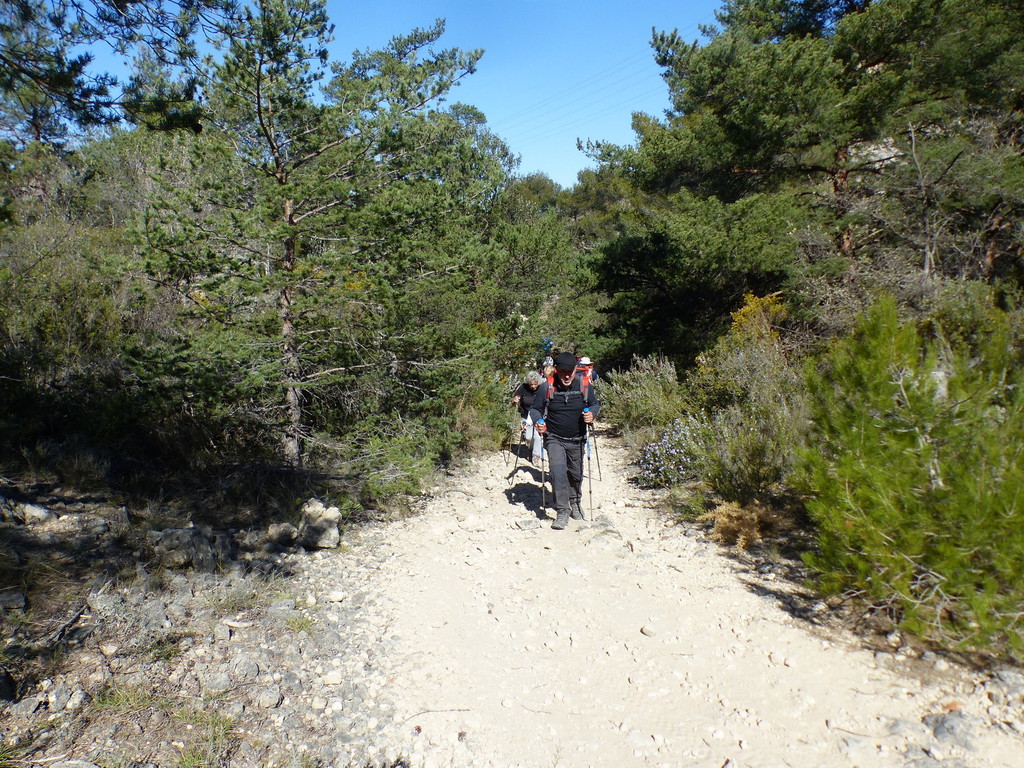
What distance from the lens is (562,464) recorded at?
6.32 m

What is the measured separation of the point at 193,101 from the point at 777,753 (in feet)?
19.0

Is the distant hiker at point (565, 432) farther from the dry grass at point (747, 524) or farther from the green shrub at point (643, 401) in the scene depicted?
the green shrub at point (643, 401)

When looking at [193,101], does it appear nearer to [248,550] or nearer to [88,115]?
[88,115]

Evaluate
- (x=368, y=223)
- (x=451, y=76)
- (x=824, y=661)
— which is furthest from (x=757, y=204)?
(x=824, y=661)

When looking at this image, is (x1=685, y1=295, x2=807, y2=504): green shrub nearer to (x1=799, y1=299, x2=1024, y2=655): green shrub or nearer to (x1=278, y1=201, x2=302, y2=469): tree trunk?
(x1=799, y1=299, x2=1024, y2=655): green shrub

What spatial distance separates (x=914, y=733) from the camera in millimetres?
2926

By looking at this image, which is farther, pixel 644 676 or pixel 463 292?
pixel 463 292

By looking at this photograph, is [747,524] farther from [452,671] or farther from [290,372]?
[290,372]

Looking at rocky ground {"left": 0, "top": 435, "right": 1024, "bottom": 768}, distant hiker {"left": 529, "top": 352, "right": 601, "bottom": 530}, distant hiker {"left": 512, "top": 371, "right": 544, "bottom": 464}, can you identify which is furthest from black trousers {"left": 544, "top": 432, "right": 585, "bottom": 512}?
distant hiker {"left": 512, "top": 371, "right": 544, "bottom": 464}

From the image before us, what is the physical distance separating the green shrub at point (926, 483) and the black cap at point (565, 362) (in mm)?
2661

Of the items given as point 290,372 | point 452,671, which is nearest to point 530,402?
point 290,372

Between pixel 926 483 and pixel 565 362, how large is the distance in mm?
3408

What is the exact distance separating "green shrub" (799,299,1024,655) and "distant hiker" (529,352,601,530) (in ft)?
8.64

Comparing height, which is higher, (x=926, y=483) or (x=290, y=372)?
(x=290, y=372)
